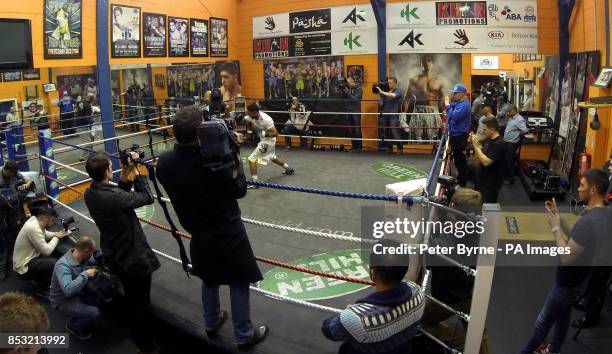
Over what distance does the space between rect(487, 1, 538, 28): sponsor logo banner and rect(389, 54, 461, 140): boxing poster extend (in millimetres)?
988

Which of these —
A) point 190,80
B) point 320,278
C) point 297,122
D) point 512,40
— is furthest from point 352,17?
point 320,278

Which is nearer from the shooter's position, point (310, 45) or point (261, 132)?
point (261, 132)

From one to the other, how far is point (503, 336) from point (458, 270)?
109 cm

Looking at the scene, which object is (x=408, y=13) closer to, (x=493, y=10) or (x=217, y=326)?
(x=493, y=10)

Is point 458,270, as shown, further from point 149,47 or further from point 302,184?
point 149,47

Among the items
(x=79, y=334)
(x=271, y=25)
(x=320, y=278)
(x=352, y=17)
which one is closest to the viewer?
(x=79, y=334)

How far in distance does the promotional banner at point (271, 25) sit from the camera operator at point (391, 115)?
9.83 ft

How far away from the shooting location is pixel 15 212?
182 inches

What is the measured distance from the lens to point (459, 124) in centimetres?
605

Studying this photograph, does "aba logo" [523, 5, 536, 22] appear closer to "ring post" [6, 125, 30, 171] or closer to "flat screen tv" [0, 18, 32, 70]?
"flat screen tv" [0, 18, 32, 70]

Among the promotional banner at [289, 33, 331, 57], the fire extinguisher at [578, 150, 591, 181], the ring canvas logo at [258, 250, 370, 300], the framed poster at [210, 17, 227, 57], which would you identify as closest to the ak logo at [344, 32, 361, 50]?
the promotional banner at [289, 33, 331, 57]

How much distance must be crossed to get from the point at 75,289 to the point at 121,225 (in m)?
0.77

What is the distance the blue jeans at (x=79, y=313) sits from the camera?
3268 mm

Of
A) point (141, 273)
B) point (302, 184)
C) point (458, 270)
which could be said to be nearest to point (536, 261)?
point (458, 270)
